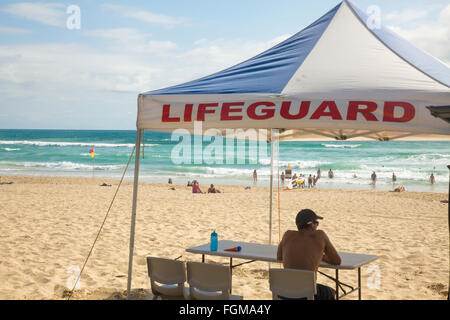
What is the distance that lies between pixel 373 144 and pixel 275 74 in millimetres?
41161

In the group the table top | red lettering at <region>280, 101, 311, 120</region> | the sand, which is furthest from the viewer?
the sand

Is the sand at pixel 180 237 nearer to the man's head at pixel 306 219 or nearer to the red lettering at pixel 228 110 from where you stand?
the man's head at pixel 306 219

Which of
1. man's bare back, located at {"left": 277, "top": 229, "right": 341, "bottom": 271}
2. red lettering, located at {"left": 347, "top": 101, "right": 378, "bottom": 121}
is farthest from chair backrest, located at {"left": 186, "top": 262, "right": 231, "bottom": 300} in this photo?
red lettering, located at {"left": 347, "top": 101, "right": 378, "bottom": 121}

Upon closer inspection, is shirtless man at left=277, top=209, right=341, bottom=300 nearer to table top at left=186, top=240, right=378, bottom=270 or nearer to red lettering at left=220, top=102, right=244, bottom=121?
table top at left=186, top=240, right=378, bottom=270

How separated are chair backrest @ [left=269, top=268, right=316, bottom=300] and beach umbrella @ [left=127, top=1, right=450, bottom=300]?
121 cm

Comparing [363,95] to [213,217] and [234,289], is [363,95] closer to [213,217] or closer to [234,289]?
[234,289]

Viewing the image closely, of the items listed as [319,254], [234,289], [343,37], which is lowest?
[234,289]

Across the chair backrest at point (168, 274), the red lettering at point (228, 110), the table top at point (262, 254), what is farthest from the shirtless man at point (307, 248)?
the red lettering at point (228, 110)

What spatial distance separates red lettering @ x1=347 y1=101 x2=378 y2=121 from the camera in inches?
147

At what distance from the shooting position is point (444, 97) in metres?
3.64

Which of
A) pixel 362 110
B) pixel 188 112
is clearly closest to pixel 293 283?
pixel 362 110

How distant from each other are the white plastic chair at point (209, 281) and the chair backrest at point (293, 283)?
38 cm

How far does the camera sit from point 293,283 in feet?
11.9

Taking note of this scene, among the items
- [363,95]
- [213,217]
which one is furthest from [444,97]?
[213,217]
